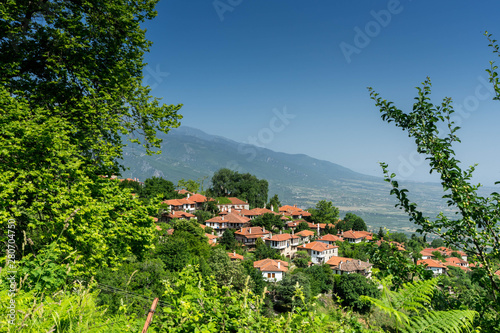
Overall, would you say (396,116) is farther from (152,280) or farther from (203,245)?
(203,245)

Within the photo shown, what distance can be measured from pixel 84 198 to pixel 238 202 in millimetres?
76203

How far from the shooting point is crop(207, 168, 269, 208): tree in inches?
3405

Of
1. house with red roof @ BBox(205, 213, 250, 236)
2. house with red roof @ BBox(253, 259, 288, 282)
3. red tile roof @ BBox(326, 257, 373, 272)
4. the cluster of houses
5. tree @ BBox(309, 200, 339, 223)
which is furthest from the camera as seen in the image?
tree @ BBox(309, 200, 339, 223)

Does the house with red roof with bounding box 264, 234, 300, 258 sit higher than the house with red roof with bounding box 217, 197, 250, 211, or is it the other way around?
the house with red roof with bounding box 217, 197, 250, 211

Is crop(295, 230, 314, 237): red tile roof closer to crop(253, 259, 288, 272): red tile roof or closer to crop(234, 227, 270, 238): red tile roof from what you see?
crop(234, 227, 270, 238): red tile roof

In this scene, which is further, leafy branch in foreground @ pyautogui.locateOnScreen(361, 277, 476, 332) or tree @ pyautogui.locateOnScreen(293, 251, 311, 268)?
tree @ pyautogui.locateOnScreen(293, 251, 311, 268)

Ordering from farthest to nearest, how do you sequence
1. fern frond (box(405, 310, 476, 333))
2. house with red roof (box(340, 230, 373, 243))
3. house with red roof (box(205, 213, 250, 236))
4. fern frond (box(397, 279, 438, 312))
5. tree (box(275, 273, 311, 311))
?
1. house with red roof (box(340, 230, 373, 243))
2. house with red roof (box(205, 213, 250, 236))
3. tree (box(275, 273, 311, 311))
4. fern frond (box(397, 279, 438, 312))
5. fern frond (box(405, 310, 476, 333))

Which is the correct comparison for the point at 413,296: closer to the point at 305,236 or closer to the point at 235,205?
the point at 305,236

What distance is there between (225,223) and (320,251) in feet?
74.5

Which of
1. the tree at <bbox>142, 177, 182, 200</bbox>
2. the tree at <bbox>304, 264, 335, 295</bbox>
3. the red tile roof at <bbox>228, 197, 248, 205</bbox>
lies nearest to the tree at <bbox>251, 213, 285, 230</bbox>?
the red tile roof at <bbox>228, 197, 248, 205</bbox>

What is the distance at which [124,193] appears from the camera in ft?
25.1

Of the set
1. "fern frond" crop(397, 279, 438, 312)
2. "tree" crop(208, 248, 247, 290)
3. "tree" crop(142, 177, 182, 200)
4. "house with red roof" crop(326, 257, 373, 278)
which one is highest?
"fern frond" crop(397, 279, 438, 312)

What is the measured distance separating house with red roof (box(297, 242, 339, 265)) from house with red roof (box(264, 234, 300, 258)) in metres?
2.57

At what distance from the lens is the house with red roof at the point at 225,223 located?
207 ft
